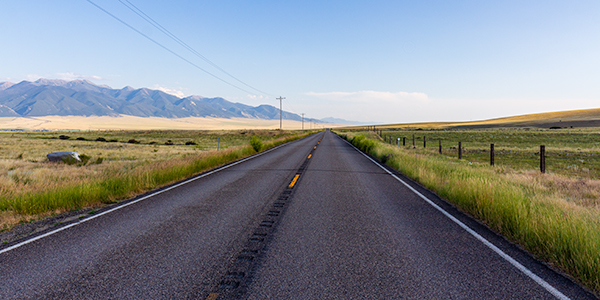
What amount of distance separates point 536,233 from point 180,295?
16.0ft

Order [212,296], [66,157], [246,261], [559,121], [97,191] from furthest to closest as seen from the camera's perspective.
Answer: [559,121]
[66,157]
[97,191]
[246,261]
[212,296]

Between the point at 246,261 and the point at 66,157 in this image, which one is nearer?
the point at 246,261

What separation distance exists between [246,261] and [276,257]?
15.9 inches

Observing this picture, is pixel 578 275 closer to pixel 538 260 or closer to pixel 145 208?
pixel 538 260

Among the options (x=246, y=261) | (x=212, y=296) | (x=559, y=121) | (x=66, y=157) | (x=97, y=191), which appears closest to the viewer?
(x=212, y=296)

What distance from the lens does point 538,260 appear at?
3.97 meters

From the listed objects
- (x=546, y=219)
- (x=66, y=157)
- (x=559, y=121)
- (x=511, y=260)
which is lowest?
(x=511, y=260)

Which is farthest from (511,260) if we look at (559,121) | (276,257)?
(559,121)

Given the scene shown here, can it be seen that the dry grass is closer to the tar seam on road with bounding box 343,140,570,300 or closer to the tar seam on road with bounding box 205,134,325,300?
the tar seam on road with bounding box 343,140,570,300

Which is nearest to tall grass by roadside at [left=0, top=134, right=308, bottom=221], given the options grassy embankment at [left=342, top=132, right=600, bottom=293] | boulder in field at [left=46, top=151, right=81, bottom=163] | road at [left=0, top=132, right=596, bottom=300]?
road at [left=0, top=132, right=596, bottom=300]

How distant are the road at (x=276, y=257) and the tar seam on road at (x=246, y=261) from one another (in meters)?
0.02

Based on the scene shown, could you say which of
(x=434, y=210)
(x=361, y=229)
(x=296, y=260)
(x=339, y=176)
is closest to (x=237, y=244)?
(x=296, y=260)

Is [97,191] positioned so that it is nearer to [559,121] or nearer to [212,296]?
[212,296]

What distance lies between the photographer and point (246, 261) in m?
3.87
